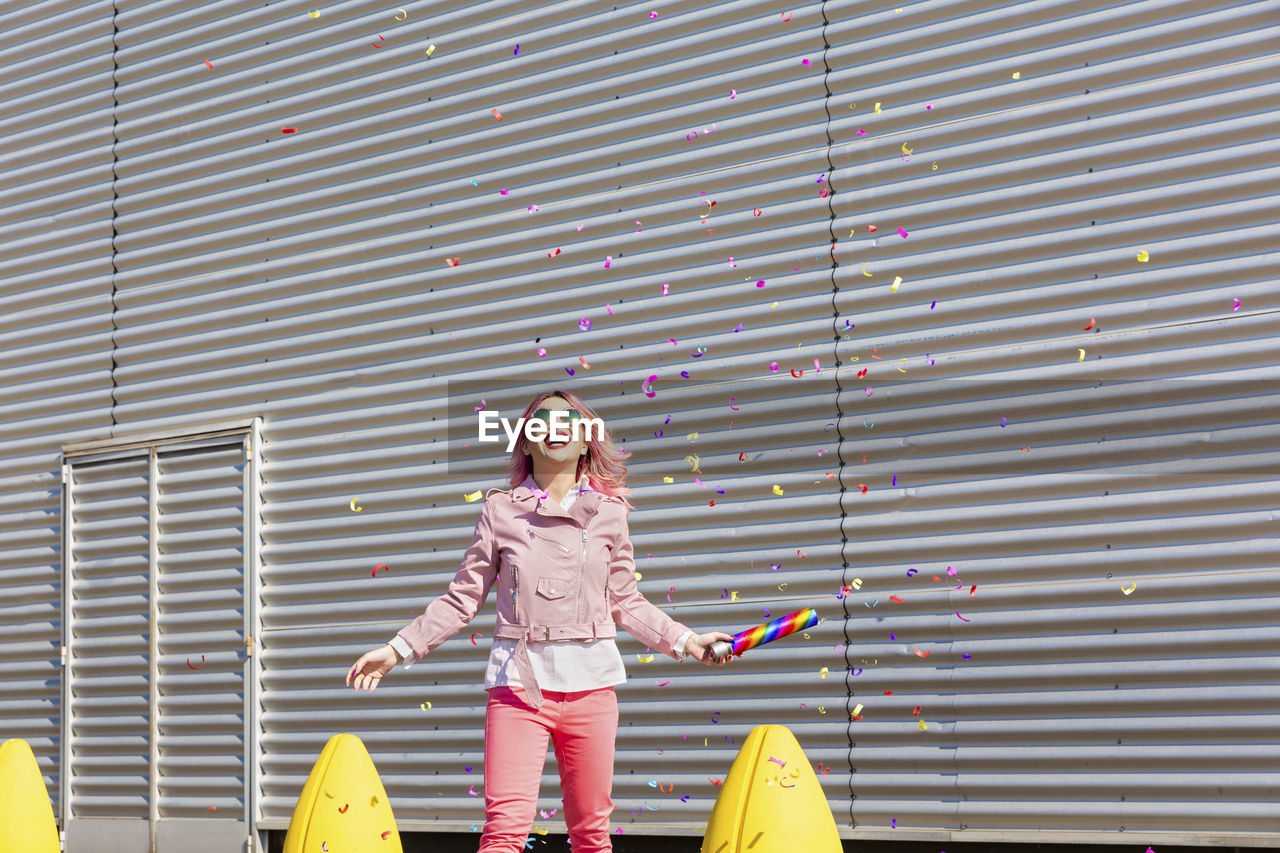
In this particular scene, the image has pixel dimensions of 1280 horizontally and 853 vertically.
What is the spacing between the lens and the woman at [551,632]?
15.0 feet

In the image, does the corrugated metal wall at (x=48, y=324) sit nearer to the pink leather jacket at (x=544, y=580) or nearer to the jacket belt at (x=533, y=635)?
the pink leather jacket at (x=544, y=580)

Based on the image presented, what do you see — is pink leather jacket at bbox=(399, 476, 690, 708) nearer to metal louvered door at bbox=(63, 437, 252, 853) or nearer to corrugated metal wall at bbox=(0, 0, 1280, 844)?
corrugated metal wall at bbox=(0, 0, 1280, 844)

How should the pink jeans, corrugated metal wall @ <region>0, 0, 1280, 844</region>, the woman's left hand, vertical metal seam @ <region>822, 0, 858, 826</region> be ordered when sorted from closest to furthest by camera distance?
1. the pink jeans
2. the woman's left hand
3. corrugated metal wall @ <region>0, 0, 1280, 844</region>
4. vertical metal seam @ <region>822, 0, 858, 826</region>

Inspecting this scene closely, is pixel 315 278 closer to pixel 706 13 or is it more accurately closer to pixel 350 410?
pixel 350 410

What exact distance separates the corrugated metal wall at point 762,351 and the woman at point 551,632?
1.72 m

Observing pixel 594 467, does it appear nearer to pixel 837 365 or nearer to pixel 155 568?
pixel 837 365

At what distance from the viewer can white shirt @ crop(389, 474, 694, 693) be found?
15.0ft

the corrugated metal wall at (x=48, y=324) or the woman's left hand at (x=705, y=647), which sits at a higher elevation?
the corrugated metal wall at (x=48, y=324)

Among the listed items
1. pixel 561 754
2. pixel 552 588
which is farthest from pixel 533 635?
pixel 561 754

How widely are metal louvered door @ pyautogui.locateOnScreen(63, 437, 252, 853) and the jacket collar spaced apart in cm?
380

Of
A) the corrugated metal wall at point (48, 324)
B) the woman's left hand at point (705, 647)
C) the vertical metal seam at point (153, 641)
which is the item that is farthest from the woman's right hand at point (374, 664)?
the corrugated metal wall at point (48, 324)

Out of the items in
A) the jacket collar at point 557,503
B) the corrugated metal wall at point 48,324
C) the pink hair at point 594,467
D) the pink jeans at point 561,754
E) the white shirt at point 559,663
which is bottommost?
the pink jeans at point 561,754

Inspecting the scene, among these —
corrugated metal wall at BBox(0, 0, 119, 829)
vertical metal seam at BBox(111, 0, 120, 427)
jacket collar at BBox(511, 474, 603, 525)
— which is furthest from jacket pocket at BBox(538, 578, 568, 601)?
corrugated metal wall at BBox(0, 0, 119, 829)

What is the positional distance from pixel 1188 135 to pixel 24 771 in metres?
6.22
